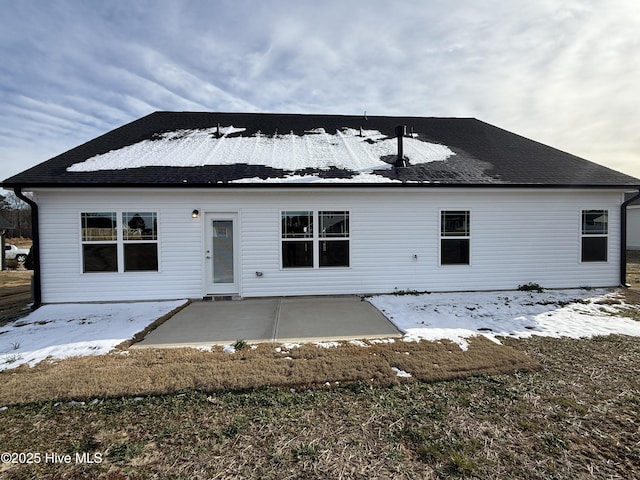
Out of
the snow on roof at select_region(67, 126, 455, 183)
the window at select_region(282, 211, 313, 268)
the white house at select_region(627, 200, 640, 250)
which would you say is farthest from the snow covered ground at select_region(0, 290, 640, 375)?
the white house at select_region(627, 200, 640, 250)

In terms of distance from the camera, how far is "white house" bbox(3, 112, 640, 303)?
777 cm

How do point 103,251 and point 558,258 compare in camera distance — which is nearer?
point 103,251

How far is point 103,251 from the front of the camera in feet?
25.7

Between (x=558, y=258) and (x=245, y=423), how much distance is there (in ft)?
31.2

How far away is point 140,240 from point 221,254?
1937mm

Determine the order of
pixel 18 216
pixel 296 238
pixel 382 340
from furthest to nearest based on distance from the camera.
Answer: pixel 18 216 < pixel 296 238 < pixel 382 340

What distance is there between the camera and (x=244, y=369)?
4129 mm

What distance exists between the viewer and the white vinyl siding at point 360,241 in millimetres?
7773

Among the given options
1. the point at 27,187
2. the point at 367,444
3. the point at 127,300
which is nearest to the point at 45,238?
the point at 27,187

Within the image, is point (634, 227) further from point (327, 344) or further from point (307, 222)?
point (327, 344)

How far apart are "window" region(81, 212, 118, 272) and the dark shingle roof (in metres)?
0.86

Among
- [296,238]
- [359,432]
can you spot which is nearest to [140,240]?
[296,238]

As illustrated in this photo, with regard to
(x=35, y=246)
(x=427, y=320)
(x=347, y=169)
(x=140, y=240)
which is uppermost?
(x=347, y=169)

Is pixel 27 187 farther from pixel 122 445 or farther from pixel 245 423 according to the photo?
pixel 245 423
